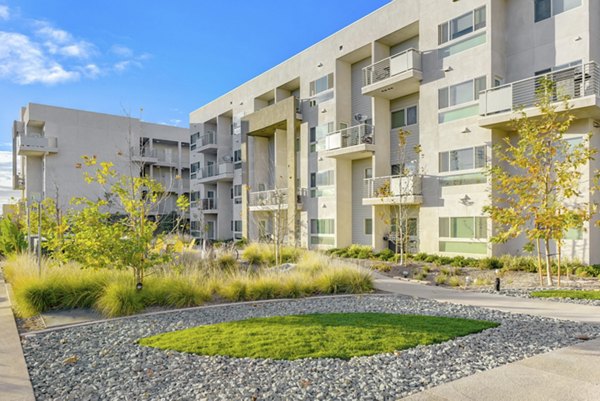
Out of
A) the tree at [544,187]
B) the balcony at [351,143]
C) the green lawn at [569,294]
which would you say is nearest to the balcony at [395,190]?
the balcony at [351,143]

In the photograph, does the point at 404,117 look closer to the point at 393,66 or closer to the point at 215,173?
the point at 393,66

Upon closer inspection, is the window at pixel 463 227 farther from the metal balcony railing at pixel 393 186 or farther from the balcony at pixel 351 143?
the balcony at pixel 351 143

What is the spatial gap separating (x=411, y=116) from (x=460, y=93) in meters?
3.83

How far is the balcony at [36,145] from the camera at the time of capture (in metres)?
38.8

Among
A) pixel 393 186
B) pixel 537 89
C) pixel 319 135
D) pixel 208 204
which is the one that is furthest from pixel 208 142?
pixel 537 89

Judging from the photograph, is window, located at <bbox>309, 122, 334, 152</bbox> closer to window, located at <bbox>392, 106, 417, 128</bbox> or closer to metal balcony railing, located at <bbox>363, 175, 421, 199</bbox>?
window, located at <bbox>392, 106, 417, 128</bbox>

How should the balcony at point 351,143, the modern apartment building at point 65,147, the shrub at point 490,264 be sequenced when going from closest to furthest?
the shrub at point 490,264 → the balcony at point 351,143 → the modern apartment building at point 65,147

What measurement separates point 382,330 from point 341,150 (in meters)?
18.3

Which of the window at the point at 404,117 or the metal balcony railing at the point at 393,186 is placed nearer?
the metal balcony railing at the point at 393,186

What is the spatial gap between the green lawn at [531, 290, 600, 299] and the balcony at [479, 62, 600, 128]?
275 inches

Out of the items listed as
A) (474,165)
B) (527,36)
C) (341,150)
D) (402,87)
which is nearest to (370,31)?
(402,87)

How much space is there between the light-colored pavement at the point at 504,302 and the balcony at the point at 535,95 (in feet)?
25.8

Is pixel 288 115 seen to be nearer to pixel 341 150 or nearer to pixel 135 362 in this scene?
pixel 341 150

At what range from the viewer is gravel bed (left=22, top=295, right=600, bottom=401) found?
14.0ft
